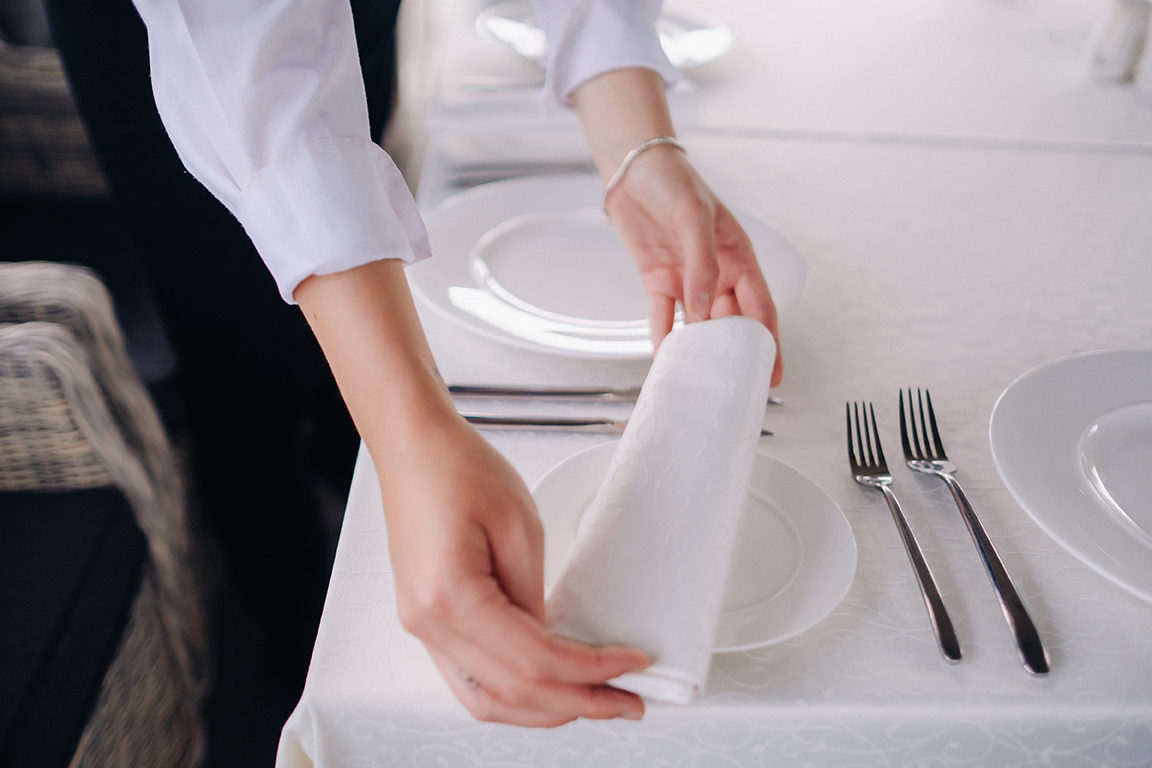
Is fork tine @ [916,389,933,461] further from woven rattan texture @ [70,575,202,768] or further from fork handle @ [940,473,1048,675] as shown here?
woven rattan texture @ [70,575,202,768]

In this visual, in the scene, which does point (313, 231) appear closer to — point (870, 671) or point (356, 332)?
point (356, 332)

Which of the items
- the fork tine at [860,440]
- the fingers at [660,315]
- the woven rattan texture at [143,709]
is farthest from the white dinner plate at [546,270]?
the woven rattan texture at [143,709]

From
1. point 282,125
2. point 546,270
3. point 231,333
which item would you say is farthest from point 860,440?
point 231,333

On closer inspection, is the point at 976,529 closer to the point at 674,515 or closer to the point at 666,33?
the point at 674,515

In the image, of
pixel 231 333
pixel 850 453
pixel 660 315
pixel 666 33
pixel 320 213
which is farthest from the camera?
pixel 666 33

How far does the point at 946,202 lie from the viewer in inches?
35.3

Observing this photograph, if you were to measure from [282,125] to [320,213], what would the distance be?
0.06 m

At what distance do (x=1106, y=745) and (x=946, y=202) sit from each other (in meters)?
0.65

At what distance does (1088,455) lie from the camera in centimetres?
54

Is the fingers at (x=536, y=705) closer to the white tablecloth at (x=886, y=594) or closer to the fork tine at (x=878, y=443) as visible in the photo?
the white tablecloth at (x=886, y=594)

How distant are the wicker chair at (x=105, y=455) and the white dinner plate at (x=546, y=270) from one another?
39cm

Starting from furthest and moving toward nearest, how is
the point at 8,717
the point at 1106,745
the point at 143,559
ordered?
1. the point at 143,559
2. the point at 8,717
3. the point at 1106,745

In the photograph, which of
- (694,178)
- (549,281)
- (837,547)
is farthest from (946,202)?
(837,547)

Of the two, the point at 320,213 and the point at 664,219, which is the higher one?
the point at 320,213
